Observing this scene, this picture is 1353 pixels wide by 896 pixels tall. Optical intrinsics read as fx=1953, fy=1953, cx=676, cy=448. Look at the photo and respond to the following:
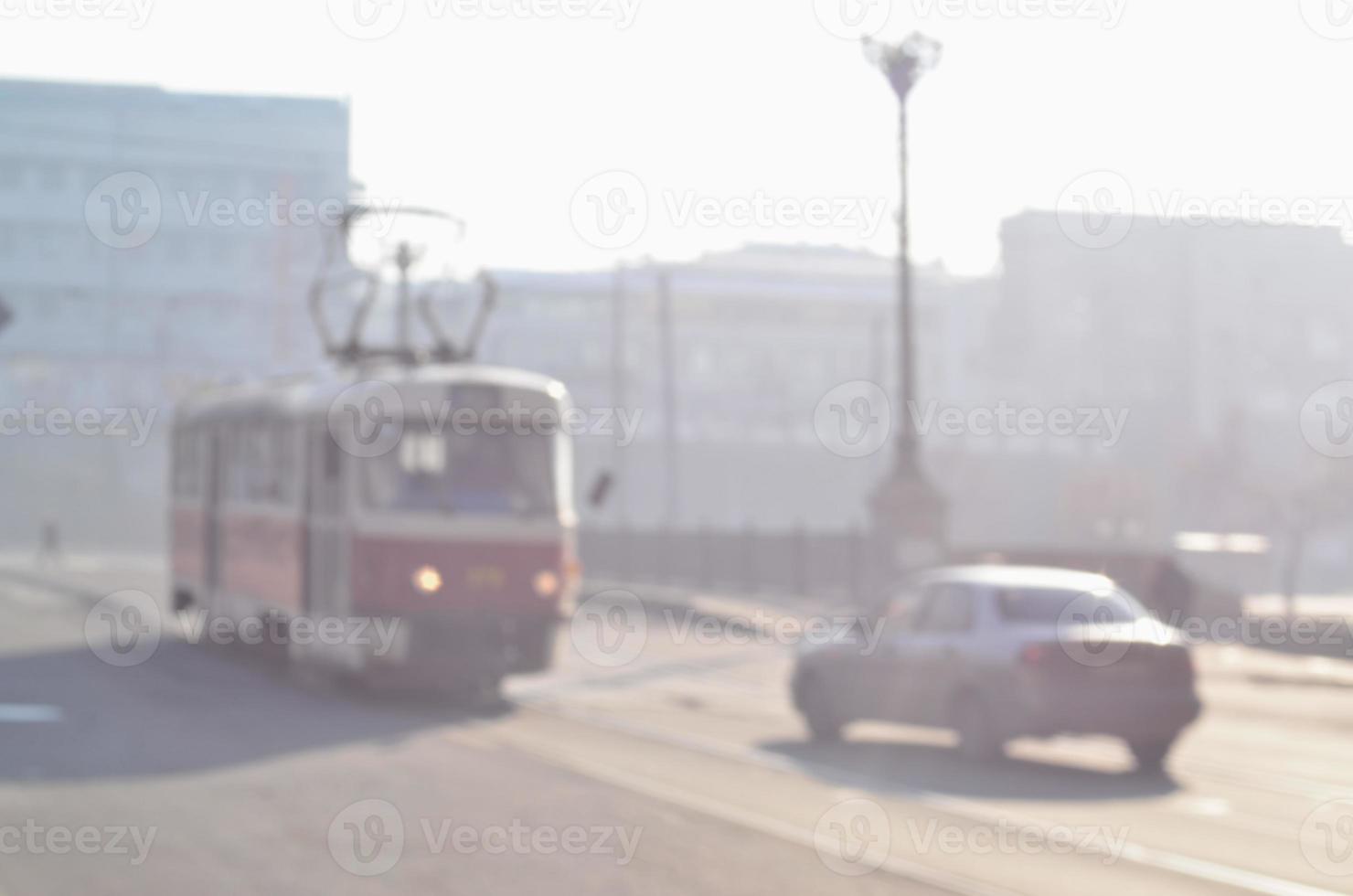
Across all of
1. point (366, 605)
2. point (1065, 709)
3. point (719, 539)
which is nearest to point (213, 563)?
point (366, 605)

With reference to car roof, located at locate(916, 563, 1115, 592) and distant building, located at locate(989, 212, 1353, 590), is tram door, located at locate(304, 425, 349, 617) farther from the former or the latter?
distant building, located at locate(989, 212, 1353, 590)

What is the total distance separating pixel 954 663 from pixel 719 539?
96.8 ft

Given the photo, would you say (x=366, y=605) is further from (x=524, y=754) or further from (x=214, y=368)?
(x=214, y=368)

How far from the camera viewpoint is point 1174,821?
1168 cm

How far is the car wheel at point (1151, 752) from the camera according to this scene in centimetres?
1453

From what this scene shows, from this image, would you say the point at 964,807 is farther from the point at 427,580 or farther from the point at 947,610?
the point at 427,580

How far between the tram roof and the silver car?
4.41 metres

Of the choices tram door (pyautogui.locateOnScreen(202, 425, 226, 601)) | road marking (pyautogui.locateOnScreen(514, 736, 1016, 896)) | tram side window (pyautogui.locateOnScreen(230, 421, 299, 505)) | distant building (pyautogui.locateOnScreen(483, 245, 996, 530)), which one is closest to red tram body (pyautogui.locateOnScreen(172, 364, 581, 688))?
tram side window (pyautogui.locateOnScreen(230, 421, 299, 505))

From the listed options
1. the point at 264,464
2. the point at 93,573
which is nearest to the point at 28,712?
the point at 264,464

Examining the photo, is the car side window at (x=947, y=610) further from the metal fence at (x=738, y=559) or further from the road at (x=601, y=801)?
the metal fence at (x=738, y=559)

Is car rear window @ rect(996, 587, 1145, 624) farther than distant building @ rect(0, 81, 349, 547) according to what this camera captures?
No

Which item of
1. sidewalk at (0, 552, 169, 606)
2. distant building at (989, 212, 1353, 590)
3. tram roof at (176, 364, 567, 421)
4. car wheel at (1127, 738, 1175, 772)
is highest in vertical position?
distant building at (989, 212, 1353, 590)

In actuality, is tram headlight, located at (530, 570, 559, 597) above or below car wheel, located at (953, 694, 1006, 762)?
above

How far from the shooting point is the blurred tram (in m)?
17.6
